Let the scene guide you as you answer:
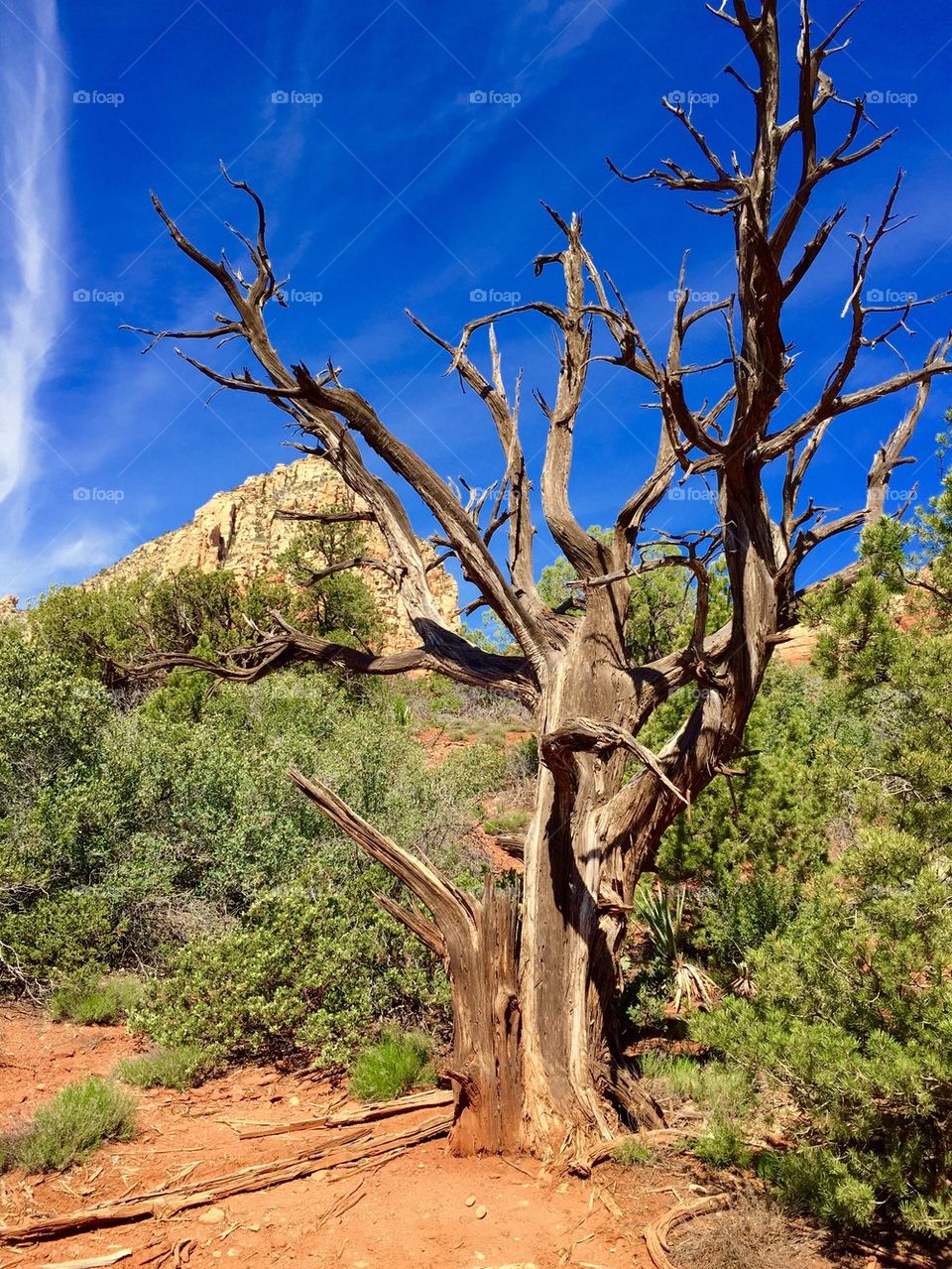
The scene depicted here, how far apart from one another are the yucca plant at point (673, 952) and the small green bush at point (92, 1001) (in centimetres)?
494

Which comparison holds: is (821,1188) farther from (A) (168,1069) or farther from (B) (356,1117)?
(A) (168,1069)

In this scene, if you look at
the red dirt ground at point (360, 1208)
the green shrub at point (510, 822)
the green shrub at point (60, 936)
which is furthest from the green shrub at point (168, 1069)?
the green shrub at point (510, 822)

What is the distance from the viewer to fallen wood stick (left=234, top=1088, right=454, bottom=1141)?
5.32 meters

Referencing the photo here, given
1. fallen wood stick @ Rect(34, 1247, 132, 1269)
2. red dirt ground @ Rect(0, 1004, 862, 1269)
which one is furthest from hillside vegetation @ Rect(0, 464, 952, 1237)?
fallen wood stick @ Rect(34, 1247, 132, 1269)

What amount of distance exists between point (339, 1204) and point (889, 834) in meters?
3.32

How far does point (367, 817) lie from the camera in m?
9.71

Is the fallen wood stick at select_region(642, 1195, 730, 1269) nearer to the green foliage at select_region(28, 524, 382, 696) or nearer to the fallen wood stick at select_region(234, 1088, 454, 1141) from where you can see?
the fallen wood stick at select_region(234, 1088, 454, 1141)

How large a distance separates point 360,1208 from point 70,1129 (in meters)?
2.05

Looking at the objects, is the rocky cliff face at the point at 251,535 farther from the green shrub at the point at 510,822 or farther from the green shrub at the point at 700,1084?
the green shrub at the point at 700,1084

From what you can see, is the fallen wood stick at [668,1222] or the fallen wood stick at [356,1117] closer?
the fallen wood stick at [668,1222]

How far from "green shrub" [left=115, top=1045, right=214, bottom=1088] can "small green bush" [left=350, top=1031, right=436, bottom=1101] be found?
4.05ft

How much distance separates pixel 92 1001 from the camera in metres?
7.54

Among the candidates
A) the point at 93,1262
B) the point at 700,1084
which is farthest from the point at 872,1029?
the point at 93,1262

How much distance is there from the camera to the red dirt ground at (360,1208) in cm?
382
